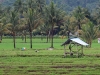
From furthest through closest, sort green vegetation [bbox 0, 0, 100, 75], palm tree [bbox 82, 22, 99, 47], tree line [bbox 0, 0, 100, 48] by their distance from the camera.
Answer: tree line [bbox 0, 0, 100, 48], palm tree [bbox 82, 22, 99, 47], green vegetation [bbox 0, 0, 100, 75]

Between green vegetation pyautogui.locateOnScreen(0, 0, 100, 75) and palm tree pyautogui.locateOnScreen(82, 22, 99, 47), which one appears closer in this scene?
green vegetation pyautogui.locateOnScreen(0, 0, 100, 75)

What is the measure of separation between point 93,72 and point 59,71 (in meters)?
2.42

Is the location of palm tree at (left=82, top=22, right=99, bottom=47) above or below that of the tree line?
below

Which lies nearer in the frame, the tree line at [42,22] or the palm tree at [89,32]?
the palm tree at [89,32]

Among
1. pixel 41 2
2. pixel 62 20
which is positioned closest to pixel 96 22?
pixel 62 20

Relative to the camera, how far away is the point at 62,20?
99250 mm

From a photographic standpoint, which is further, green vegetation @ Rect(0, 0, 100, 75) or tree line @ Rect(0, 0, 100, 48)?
tree line @ Rect(0, 0, 100, 48)

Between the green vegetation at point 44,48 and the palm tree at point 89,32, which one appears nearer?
the green vegetation at point 44,48

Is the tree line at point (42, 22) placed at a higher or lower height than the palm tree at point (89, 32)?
higher

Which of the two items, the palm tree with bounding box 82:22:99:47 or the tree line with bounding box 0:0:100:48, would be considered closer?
the palm tree with bounding box 82:22:99:47

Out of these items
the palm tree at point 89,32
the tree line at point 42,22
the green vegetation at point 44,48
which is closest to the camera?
the green vegetation at point 44,48

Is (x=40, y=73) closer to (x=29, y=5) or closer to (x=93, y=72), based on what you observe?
(x=93, y=72)

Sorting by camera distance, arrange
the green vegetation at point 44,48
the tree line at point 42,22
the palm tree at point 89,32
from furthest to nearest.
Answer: the tree line at point 42,22 < the palm tree at point 89,32 < the green vegetation at point 44,48

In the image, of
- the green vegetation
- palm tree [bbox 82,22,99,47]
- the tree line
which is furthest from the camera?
the tree line
